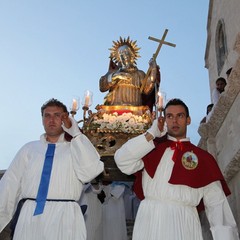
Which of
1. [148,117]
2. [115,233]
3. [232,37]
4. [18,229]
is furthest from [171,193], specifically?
[232,37]

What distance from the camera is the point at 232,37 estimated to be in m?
14.1

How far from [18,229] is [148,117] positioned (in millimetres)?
6550

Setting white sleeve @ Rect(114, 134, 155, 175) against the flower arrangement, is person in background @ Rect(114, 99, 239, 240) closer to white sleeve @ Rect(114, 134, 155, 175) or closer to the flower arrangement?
white sleeve @ Rect(114, 134, 155, 175)

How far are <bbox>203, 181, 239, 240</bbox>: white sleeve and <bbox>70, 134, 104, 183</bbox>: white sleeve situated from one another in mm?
1176

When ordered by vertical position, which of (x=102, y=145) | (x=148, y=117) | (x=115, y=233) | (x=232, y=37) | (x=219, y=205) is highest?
(x=232, y=37)

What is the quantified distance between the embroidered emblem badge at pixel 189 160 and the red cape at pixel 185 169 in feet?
0.09

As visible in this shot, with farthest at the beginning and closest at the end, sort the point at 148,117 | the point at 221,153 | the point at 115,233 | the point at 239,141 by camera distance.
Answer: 1. the point at 148,117
2. the point at 115,233
3. the point at 221,153
4. the point at 239,141

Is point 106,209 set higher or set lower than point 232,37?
lower

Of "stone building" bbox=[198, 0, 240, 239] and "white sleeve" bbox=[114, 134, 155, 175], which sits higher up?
"stone building" bbox=[198, 0, 240, 239]

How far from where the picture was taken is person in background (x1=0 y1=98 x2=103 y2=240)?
4.22 meters

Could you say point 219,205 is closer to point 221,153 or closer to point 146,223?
point 146,223

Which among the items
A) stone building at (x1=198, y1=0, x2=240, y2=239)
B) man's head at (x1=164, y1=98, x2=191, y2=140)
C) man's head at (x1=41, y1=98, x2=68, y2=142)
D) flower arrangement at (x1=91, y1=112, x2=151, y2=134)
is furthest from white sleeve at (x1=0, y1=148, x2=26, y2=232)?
flower arrangement at (x1=91, y1=112, x2=151, y2=134)

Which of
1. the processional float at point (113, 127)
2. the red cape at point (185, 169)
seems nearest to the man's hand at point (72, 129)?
the red cape at point (185, 169)

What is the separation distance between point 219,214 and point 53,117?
6.61 ft
